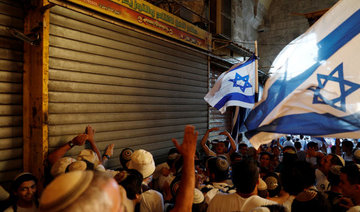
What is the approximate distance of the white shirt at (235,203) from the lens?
221cm

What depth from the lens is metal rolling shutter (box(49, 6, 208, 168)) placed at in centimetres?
420

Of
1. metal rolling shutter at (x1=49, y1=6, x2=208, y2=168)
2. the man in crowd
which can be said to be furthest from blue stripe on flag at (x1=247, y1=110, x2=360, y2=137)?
metal rolling shutter at (x1=49, y1=6, x2=208, y2=168)

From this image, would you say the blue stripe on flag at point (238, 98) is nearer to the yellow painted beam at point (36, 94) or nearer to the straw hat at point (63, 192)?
the yellow painted beam at point (36, 94)

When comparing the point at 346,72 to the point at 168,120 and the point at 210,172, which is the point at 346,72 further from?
→ the point at 168,120

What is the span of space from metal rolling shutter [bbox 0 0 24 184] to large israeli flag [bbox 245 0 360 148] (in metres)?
3.94

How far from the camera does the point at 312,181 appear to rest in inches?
92.4

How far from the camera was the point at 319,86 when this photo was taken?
114 inches

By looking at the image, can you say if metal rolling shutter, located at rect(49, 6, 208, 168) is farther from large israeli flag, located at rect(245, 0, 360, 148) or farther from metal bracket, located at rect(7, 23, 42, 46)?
large israeli flag, located at rect(245, 0, 360, 148)

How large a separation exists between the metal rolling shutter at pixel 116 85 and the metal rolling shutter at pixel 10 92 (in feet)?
1.73

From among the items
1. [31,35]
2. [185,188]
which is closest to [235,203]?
[185,188]

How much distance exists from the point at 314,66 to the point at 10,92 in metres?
4.78

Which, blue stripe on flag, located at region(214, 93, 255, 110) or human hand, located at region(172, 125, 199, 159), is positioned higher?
blue stripe on flag, located at region(214, 93, 255, 110)

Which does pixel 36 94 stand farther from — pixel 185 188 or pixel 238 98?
pixel 238 98

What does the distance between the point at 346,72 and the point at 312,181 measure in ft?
4.64
